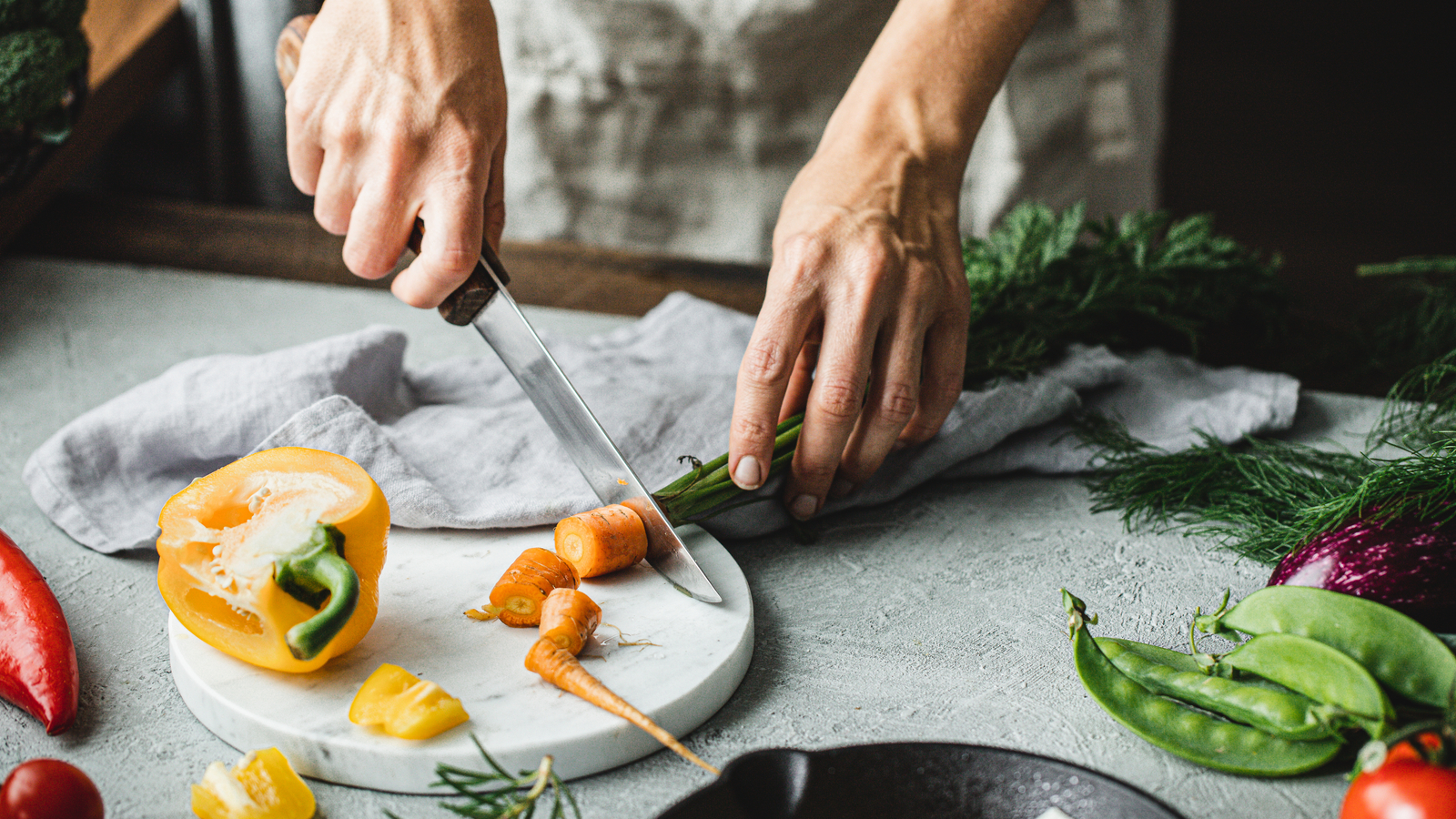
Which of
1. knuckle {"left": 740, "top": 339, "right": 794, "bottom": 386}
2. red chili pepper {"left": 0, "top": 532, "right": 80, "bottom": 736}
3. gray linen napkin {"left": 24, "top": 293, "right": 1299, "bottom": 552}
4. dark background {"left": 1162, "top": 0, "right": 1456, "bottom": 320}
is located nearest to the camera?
red chili pepper {"left": 0, "top": 532, "right": 80, "bottom": 736}

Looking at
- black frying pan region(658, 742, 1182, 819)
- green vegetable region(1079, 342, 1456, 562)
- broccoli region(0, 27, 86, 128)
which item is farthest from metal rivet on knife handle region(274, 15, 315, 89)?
green vegetable region(1079, 342, 1456, 562)

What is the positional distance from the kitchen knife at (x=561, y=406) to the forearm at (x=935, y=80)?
0.48 metres

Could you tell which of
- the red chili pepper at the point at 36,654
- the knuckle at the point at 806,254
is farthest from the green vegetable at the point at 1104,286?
the red chili pepper at the point at 36,654

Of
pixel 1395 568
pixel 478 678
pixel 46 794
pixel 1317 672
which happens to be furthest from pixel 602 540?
pixel 1395 568

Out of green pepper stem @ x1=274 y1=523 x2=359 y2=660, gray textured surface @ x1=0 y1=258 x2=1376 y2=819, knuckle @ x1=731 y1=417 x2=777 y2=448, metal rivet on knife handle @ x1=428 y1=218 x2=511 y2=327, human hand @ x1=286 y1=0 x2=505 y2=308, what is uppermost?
human hand @ x1=286 y1=0 x2=505 y2=308

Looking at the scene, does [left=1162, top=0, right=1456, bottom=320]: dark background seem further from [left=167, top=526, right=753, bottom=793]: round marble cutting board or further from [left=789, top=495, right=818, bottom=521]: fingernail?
[left=167, top=526, right=753, bottom=793]: round marble cutting board

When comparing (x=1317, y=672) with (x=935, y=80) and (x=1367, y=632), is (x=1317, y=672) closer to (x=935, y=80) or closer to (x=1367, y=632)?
(x=1367, y=632)

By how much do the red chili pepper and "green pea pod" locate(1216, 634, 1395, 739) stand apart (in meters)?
1.05

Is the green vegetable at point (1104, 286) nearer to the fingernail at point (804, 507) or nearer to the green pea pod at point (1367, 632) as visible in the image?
the fingernail at point (804, 507)

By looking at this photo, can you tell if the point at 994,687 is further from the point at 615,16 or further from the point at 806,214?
the point at 615,16

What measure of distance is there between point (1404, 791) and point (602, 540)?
718 millimetres

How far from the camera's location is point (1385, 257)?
4.33 metres

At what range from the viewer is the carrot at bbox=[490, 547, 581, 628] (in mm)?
1053

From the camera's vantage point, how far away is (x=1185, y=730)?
0.92m
